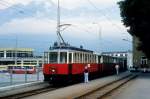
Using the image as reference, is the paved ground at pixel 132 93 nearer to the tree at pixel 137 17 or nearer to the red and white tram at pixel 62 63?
the red and white tram at pixel 62 63

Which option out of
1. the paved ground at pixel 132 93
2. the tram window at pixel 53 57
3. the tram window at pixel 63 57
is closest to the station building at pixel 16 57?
the tram window at pixel 53 57

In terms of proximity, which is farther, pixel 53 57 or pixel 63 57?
pixel 53 57

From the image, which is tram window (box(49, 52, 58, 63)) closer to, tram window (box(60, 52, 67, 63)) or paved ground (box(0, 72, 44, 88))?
tram window (box(60, 52, 67, 63))

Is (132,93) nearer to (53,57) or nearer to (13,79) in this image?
(53,57)

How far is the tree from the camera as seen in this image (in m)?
62.1

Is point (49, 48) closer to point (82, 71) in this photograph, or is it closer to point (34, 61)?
point (82, 71)

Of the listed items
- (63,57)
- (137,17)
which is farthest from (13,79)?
(137,17)

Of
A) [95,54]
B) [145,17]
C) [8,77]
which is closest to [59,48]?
[8,77]

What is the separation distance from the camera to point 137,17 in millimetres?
63844

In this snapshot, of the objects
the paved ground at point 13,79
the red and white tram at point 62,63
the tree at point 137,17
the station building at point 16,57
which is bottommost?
the paved ground at point 13,79

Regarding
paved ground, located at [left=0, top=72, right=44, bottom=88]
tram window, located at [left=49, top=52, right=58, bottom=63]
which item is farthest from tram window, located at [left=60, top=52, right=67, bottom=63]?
paved ground, located at [left=0, top=72, right=44, bottom=88]

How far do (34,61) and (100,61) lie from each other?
1626cm

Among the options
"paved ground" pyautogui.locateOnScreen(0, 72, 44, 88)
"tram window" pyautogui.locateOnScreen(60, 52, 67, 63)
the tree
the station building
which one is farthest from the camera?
the station building

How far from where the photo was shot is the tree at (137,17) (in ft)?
204
